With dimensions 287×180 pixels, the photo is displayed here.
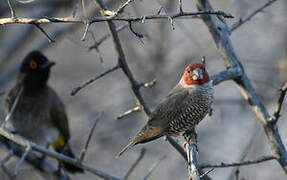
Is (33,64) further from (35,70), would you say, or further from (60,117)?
(60,117)

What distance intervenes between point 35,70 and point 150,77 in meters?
1.41

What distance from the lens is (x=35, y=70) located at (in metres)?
8.45

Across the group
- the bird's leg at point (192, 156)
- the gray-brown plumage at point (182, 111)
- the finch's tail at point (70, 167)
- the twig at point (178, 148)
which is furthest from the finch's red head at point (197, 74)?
the finch's tail at point (70, 167)

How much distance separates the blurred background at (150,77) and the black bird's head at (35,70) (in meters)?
0.25

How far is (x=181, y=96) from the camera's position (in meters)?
5.36

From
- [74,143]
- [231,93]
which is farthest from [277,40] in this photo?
[74,143]

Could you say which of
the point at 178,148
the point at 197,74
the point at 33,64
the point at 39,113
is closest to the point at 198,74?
the point at 197,74

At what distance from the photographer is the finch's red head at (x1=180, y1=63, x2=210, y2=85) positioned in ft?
17.0

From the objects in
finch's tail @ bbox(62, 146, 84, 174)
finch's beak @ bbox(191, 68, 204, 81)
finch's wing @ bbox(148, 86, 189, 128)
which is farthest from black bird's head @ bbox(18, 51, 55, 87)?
finch's beak @ bbox(191, 68, 204, 81)

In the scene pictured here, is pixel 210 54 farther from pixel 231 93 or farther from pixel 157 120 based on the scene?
pixel 157 120

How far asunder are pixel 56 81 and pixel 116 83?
3.64 feet

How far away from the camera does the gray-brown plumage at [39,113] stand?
27.8ft

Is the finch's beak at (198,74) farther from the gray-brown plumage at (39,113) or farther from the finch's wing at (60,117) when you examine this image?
the finch's wing at (60,117)

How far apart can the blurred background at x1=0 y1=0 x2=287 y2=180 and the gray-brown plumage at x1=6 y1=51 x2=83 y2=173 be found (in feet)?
0.98
